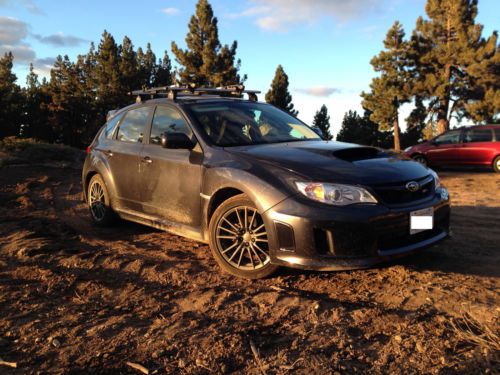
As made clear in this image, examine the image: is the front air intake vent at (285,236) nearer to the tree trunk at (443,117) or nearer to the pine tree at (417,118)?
the tree trunk at (443,117)

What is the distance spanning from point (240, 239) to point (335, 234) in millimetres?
903

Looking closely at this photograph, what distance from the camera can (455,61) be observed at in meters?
32.4

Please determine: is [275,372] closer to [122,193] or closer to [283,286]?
[283,286]

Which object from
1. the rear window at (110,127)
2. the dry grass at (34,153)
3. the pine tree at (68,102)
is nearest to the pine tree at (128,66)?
the pine tree at (68,102)

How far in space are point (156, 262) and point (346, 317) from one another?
2095mm

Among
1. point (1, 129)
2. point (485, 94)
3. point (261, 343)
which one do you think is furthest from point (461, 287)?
point (1, 129)

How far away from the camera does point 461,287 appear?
3.48 metres

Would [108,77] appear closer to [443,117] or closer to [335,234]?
[443,117]

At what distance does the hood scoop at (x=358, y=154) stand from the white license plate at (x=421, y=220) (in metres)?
0.67

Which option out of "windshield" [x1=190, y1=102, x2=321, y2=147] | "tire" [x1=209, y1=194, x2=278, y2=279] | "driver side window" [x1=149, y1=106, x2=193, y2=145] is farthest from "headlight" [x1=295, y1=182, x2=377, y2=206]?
"driver side window" [x1=149, y1=106, x2=193, y2=145]

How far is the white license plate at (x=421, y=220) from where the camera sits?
137 inches

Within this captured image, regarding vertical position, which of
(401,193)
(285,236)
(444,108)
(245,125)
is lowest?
(285,236)

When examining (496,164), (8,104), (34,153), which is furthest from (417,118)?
(8,104)

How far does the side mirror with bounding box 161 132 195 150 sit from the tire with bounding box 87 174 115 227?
6.28ft
